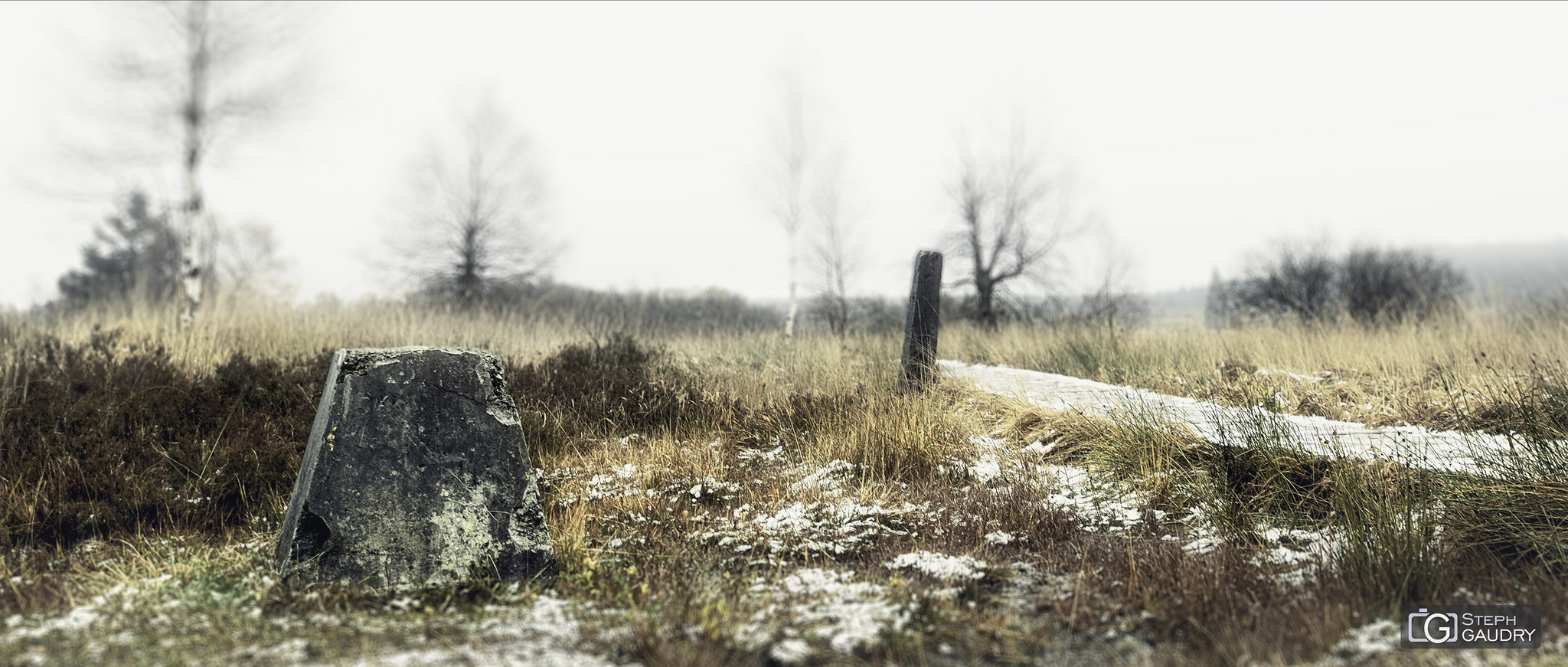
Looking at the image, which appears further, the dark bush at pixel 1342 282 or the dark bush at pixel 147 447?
the dark bush at pixel 1342 282

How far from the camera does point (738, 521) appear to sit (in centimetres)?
390

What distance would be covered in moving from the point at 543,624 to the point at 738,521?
1.36 metres

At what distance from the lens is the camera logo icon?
2348 millimetres

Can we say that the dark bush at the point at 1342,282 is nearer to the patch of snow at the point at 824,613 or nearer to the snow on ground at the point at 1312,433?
the snow on ground at the point at 1312,433

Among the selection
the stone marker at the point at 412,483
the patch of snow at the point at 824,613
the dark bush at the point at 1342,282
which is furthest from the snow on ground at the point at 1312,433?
the dark bush at the point at 1342,282

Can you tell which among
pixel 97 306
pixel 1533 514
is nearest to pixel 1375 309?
pixel 1533 514

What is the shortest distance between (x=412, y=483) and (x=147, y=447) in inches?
98.9

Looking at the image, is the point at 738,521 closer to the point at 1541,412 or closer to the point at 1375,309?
the point at 1541,412

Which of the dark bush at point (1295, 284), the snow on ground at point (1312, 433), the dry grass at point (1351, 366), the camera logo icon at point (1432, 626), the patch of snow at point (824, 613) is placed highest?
the dark bush at point (1295, 284)

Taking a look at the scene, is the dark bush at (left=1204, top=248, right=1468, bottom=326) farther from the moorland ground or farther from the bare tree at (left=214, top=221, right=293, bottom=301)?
the bare tree at (left=214, top=221, right=293, bottom=301)

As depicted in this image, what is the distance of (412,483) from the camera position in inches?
123

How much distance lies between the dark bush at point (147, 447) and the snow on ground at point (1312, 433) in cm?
514

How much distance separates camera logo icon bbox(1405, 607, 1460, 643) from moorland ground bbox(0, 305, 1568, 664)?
0.07 metres

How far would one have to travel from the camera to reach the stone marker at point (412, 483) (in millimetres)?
3043
